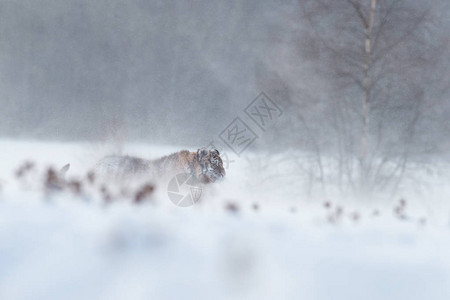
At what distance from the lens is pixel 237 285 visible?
94.0 inches

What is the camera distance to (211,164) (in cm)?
607

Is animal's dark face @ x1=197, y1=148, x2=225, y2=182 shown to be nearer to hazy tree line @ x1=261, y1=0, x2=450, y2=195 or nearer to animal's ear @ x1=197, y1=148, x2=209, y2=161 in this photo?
animal's ear @ x1=197, y1=148, x2=209, y2=161

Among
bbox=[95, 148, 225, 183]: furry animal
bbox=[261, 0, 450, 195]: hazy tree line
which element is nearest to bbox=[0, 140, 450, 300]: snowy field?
bbox=[95, 148, 225, 183]: furry animal

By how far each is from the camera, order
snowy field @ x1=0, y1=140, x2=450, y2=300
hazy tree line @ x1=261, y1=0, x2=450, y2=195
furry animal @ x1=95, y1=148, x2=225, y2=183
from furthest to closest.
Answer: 1. hazy tree line @ x1=261, y1=0, x2=450, y2=195
2. furry animal @ x1=95, y1=148, x2=225, y2=183
3. snowy field @ x1=0, y1=140, x2=450, y2=300

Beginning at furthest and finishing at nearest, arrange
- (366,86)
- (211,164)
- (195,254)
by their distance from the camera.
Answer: (366,86), (211,164), (195,254)

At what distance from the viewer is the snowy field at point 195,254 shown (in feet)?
7.71

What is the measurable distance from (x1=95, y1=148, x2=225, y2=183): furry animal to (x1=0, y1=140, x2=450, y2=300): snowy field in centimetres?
275

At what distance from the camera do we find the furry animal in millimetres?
6051

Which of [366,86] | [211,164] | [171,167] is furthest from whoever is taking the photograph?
[366,86]

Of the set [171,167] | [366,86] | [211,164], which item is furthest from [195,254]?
[366,86]

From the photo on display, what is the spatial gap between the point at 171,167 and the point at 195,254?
3735 mm

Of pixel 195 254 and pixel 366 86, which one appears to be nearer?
pixel 195 254

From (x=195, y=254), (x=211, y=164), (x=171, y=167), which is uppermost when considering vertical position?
(x=171, y=167)

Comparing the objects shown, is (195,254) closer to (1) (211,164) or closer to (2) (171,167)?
(1) (211,164)
